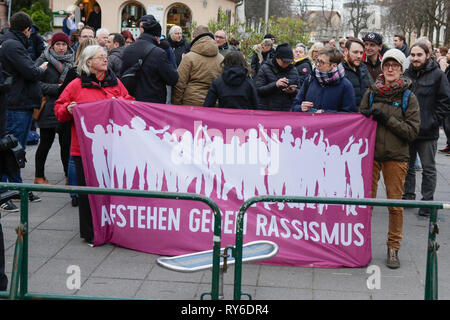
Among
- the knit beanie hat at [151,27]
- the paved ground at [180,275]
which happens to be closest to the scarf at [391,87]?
the paved ground at [180,275]

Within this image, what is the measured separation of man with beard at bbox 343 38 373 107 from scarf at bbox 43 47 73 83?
11.1 feet

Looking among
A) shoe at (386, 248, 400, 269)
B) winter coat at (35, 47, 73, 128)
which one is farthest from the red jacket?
shoe at (386, 248, 400, 269)

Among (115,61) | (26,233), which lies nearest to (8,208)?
(115,61)

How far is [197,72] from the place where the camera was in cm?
848

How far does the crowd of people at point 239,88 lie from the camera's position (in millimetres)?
6277

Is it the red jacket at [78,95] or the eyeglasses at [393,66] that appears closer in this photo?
the eyeglasses at [393,66]

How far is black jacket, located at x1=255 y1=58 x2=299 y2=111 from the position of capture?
898cm

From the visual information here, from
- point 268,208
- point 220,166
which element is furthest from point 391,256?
point 220,166

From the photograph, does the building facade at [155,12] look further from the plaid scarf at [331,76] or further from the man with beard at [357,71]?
the plaid scarf at [331,76]

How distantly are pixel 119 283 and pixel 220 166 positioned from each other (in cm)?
140

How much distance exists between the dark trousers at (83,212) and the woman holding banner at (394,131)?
8.78 feet

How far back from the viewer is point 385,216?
8.05 metres

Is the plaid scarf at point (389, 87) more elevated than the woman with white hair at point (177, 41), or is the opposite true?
the woman with white hair at point (177, 41)

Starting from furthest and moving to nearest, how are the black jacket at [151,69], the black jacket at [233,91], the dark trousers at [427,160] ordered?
1. the black jacket at [151,69]
2. the dark trousers at [427,160]
3. the black jacket at [233,91]
